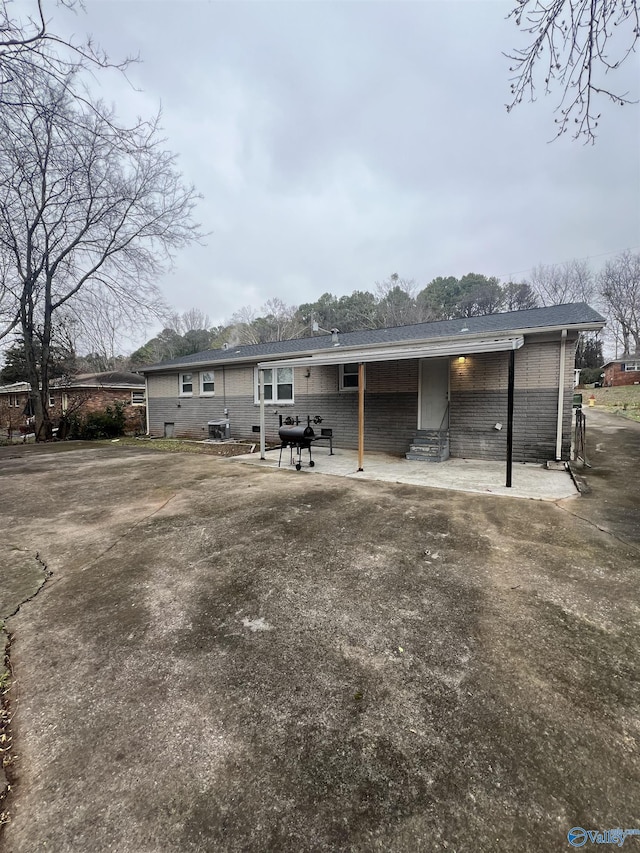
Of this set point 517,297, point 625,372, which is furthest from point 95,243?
point 625,372

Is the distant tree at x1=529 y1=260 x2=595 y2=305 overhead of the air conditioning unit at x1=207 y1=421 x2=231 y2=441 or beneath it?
overhead

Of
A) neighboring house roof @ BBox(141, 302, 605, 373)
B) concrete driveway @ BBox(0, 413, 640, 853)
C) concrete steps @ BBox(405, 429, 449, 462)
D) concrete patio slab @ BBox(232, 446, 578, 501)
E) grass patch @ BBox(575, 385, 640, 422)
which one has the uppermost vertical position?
neighboring house roof @ BBox(141, 302, 605, 373)

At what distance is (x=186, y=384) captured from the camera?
47.5 ft

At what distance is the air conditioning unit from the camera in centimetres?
1284

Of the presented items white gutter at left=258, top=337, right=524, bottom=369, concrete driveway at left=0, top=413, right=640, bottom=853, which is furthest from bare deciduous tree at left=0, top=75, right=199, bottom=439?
concrete driveway at left=0, top=413, right=640, bottom=853

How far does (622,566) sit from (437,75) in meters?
5.95

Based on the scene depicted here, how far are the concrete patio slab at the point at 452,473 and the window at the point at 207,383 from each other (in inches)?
198

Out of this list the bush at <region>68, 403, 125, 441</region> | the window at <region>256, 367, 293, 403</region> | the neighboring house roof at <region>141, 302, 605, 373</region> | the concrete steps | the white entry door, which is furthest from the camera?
the bush at <region>68, 403, 125, 441</region>

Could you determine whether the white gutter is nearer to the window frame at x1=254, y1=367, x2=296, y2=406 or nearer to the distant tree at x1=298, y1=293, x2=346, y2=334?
the window frame at x1=254, y1=367, x2=296, y2=406

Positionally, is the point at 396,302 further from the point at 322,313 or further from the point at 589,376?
the point at 589,376

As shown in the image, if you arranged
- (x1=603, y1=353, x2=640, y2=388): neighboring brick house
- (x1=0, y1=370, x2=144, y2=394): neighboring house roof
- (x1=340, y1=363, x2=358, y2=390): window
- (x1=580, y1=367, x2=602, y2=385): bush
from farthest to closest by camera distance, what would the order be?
1. (x1=580, y1=367, x2=602, y2=385): bush
2. (x1=603, y1=353, x2=640, y2=388): neighboring brick house
3. (x1=0, y1=370, x2=144, y2=394): neighboring house roof
4. (x1=340, y1=363, x2=358, y2=390): window

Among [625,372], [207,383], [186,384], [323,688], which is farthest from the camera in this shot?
[625,372]

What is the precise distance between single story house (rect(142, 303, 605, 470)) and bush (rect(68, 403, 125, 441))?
5075 millimetres

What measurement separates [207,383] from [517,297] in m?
31.1
